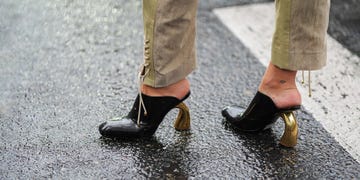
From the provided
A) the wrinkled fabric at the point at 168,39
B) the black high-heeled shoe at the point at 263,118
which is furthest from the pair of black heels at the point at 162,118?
the wrinkled fabric at the point at 168,39

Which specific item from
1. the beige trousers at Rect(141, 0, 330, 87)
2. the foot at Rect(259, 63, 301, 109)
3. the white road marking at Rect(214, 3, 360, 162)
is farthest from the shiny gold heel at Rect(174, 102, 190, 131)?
the white road marking at Rect(214, 3, 360, 162)

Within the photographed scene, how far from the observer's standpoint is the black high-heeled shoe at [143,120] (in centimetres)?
254

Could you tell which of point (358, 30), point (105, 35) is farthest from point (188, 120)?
point (358, 30)

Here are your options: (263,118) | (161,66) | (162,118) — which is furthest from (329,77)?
(161,66)

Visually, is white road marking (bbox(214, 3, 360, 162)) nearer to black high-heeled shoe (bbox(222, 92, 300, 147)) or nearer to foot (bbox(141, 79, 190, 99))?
black high-heeled shoe (bbox(222, 92, 300, 147))

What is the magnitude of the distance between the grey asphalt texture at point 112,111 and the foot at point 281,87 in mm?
195

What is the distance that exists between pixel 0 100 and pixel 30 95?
0.13 meters

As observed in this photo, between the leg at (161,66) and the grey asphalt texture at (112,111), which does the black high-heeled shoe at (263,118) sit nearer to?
the grey asphalt texture at (112,111)

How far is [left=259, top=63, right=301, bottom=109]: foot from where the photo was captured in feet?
8.19

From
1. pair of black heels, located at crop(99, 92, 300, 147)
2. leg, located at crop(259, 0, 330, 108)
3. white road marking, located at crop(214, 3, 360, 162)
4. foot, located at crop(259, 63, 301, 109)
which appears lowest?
white road marking, located at crop(214, 3, 360, 162)

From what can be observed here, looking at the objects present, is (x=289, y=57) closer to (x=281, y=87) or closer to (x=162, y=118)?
(x=281, y=87)

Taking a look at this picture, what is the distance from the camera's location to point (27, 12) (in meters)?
4.11

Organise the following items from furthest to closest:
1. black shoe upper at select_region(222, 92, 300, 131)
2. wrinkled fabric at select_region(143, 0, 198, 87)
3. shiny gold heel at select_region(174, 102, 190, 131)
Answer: shiny gold heel at select_region(174, 102, 190, 131)
black shoe upper at select_region(222, 92, 300, 131)
wrinkled fabric at select_region(143, 0, 198, 87)

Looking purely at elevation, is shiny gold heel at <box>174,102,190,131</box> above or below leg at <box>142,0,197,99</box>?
below
